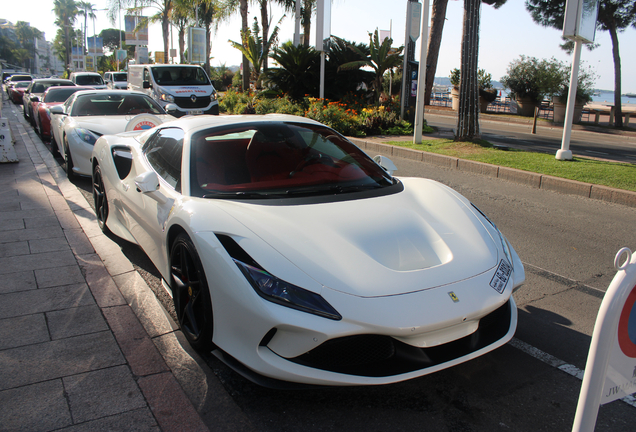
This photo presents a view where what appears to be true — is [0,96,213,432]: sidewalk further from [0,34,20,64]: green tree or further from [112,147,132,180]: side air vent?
[0,34,20,64]: green tree

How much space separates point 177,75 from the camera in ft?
57.7

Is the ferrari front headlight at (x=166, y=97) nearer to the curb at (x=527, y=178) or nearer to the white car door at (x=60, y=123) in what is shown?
the white car door at (x=60, y=123)

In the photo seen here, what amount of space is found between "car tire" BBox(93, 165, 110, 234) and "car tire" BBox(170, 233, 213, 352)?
7.30ft

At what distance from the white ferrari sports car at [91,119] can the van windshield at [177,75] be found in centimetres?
825

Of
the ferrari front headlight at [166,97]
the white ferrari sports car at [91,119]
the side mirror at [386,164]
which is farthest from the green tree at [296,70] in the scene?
the side mirror at [386,164]

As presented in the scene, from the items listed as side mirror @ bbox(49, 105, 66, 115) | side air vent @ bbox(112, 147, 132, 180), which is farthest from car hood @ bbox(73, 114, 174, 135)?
side air vent @ bbox(112, 147, 132, 180)

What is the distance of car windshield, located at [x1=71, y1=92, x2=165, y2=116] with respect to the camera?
27.9ft

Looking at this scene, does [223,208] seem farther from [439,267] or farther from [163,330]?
[439,267]

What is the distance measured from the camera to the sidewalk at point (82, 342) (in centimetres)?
234

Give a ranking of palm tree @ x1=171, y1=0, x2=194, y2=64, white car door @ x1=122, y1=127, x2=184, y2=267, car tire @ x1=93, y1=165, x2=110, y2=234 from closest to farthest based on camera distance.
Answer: white car door @ x1=122, y1=127, x2=184, y2=267
car tire @ x1=93, y1=165, x2=110, y2=234
palm tree @ x1=171, y1=0, x2=194, y2=64

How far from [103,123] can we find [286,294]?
6.46m

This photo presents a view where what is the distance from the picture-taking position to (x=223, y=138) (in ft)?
11.8

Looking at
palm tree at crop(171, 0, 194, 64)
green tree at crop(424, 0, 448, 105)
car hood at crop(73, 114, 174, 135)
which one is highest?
palm tree at crop(171, 0, 194, 64)

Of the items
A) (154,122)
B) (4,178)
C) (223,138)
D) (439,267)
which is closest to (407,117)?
(154,122)
